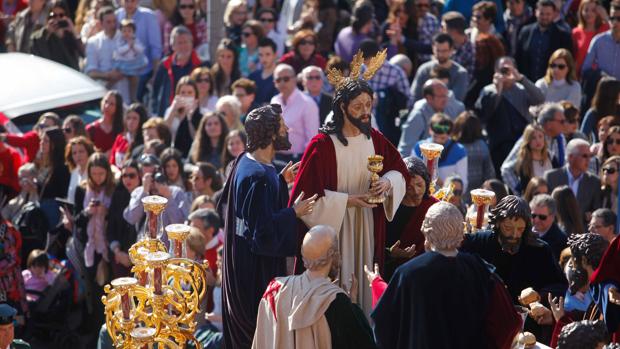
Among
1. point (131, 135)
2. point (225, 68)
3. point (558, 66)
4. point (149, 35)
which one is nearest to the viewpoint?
point (558, 66)

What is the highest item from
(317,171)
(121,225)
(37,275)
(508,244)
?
(317,171)

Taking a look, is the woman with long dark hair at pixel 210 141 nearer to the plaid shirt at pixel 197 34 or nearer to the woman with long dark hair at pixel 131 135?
the woman with long dark hair at pixel 131 135

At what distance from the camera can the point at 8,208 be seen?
47.0ft

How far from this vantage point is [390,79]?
14.9m

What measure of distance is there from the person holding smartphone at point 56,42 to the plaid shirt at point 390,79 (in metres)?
4.56

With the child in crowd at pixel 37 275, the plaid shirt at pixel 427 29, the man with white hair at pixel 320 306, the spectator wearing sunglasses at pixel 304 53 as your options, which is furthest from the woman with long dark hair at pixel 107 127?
the man with white hair at pixel 320 306

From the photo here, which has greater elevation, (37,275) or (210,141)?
(210,141)

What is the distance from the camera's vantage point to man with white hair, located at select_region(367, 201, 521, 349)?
762cm

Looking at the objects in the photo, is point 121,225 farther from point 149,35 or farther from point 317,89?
point 149,35

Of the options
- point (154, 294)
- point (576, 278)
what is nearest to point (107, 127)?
point (154, 294)

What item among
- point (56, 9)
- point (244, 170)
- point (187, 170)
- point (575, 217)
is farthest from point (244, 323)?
point (56, 9)

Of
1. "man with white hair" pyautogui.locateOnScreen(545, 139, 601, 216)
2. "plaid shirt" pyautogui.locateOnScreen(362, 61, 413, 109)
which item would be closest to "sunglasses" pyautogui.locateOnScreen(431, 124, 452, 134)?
"man with white hair" pyautogui.locateOnScreen(545, 139, 601, 216)

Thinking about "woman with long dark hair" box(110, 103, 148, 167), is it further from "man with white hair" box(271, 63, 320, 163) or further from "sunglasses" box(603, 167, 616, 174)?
"sunglasses" box(603, 167, 616, 174)

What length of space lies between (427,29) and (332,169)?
7833mm
